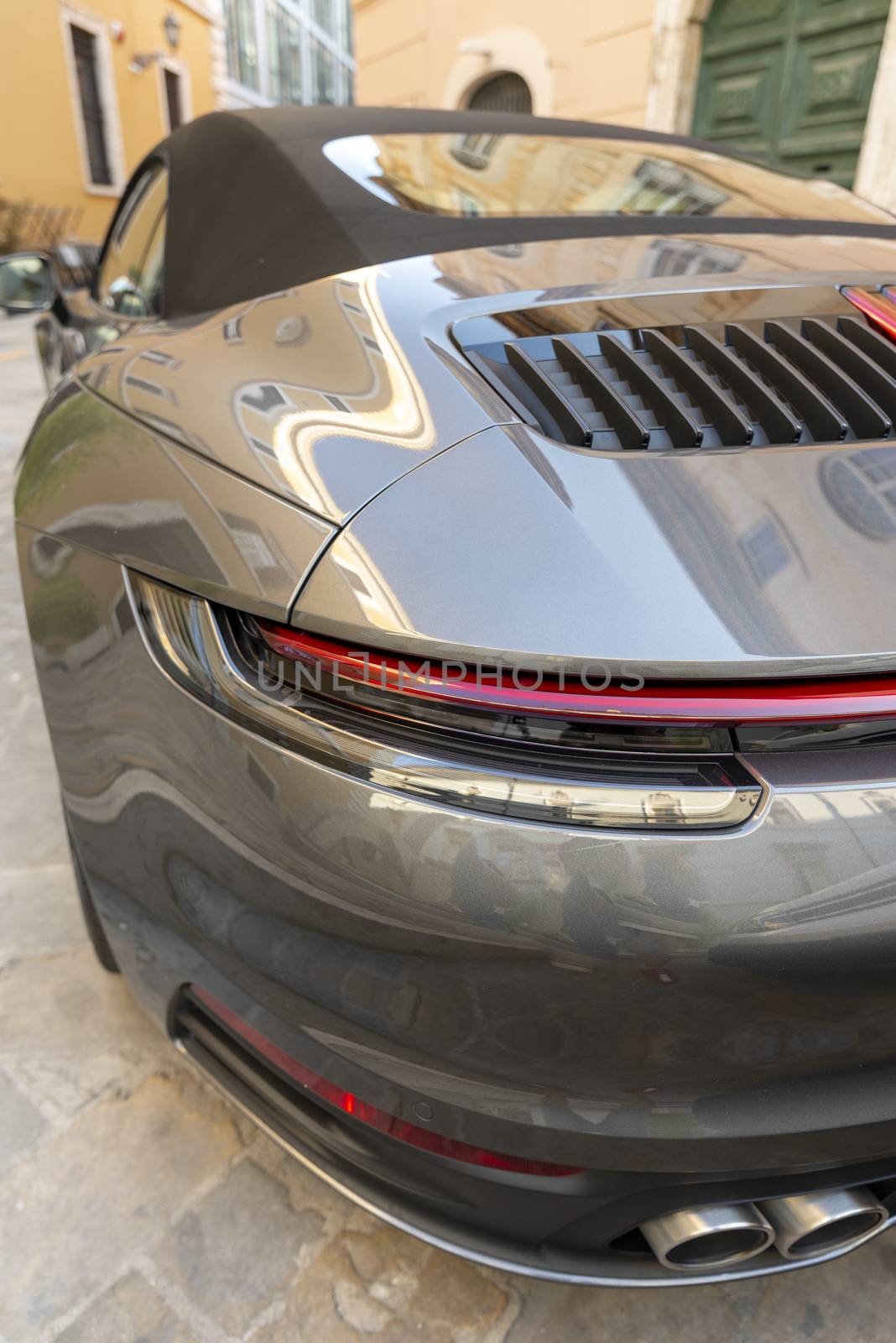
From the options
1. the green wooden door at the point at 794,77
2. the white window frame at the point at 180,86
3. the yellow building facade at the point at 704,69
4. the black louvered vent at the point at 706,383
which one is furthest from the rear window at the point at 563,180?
the white window frame at the point at 180,86

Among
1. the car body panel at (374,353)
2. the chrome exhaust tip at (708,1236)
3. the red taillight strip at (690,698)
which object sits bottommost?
the chrome exhaust tip at (708,1236)

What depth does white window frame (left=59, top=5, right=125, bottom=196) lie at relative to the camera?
18156 millimetres

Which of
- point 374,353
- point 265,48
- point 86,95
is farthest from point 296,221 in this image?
point 265,48

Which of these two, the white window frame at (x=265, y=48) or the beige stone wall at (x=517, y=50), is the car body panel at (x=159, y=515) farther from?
the white window frame at (x=265, y=48)

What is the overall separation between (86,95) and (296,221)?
23.3 metres

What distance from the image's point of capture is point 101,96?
1994 cm

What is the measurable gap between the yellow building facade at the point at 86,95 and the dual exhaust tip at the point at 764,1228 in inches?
792

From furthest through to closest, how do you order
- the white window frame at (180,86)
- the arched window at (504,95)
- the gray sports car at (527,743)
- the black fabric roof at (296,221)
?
the white window frame at (180,86) < the arched window at (504,95) < the black fabric roof at (296,221) < the gray sports car at (527,743)

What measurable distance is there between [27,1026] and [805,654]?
5.16 feet

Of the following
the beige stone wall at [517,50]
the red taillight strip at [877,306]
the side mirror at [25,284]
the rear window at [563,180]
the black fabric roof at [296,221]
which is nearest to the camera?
the red taillight strip at [877,306]

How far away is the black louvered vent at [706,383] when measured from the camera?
1.00 metres

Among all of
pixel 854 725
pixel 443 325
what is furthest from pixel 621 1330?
pixel 443 325

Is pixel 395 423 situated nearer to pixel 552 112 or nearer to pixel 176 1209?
pixel 176 1209

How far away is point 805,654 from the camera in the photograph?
81 centimetres
